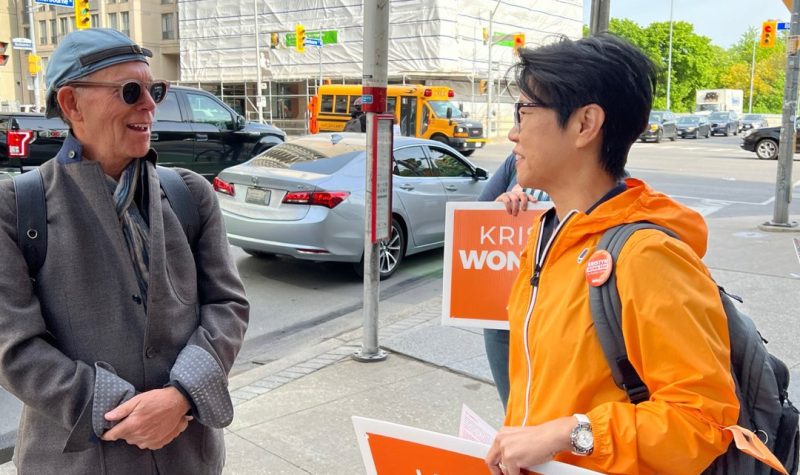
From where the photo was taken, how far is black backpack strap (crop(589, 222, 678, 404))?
1380mm

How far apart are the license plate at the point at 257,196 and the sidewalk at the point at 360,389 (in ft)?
6.57

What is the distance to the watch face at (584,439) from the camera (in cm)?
136

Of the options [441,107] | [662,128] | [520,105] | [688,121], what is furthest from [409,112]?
[520,105]

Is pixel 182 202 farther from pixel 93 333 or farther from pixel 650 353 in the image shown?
pixel 650 353

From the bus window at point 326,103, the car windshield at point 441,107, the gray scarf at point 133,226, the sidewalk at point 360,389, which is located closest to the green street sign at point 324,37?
the bus window at point 326,103

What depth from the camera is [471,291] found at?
3.38 metres

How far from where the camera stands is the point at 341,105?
2625cm

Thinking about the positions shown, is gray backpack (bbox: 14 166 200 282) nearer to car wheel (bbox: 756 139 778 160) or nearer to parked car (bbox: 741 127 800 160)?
parked car (bbox: 741 127 800 160)

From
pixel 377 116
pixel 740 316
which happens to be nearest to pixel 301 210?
pixel 377 116

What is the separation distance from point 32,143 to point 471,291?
35.1 ft

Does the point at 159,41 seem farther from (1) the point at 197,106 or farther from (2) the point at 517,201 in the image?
(2) the point at 517,201

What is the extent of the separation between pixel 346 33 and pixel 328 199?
3792 centimetres

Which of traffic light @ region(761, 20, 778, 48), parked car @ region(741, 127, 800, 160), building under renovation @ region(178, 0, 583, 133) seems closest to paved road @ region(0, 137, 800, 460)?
parked car @ region(741, 127, 800, 160)

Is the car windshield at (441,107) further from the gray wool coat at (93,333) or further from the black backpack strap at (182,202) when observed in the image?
the gray wool coat at (93,333)
